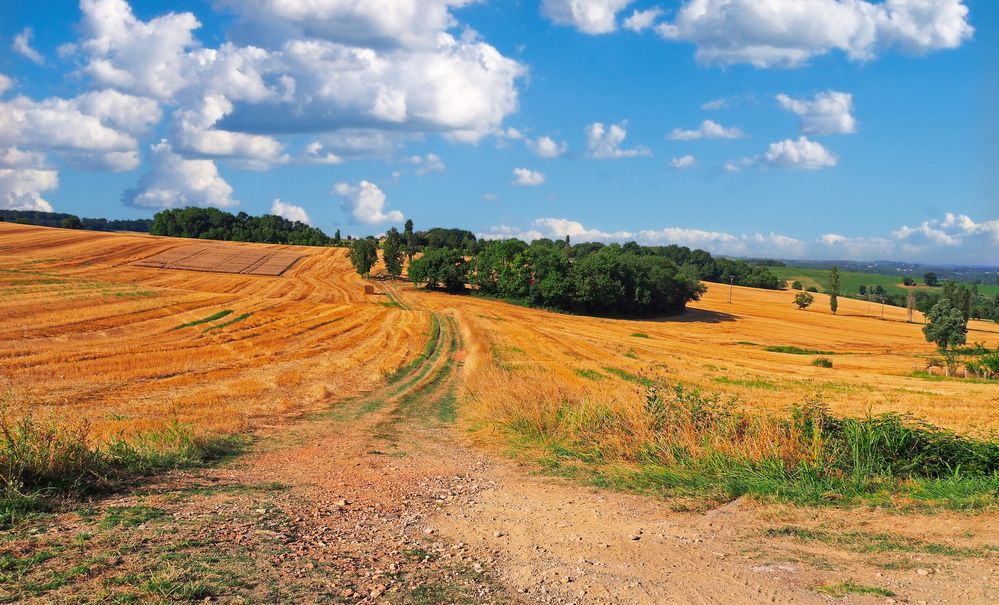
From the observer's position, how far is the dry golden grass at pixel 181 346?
18.8 m

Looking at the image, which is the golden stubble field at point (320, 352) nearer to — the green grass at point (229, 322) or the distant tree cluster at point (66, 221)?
the green grass at point (229, 322)

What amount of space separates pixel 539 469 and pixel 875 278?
8006 inches

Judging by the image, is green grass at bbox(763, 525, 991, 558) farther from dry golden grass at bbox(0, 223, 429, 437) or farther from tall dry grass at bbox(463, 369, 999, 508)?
dry golden grass at bbox(0, 223, 429, 437)

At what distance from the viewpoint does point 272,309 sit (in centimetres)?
4922

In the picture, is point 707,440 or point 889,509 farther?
point 707,440

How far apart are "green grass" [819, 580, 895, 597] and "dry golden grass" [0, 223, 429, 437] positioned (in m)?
11.7

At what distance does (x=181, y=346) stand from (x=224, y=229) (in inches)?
4048

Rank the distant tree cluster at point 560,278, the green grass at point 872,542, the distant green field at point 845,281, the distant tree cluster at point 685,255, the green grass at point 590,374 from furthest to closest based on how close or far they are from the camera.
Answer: the distant green field at point 845,281 < the distant tree cluster at point 685,255 < the distant tree cluster at point 560,278 < the green grass at point 590,374 < the green grass at point 872,542

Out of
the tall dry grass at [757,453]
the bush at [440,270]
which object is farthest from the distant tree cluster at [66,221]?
the tall dry grass at [757,453]

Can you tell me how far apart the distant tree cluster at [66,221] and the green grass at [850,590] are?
448ft

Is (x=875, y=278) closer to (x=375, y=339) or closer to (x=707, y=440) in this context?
(x=375, y=339)

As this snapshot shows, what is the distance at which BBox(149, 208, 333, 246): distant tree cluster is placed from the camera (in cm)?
12525

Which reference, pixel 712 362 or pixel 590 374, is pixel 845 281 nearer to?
pixel 712 362

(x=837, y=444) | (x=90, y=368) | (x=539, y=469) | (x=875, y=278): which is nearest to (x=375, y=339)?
(x=90, y=368)
